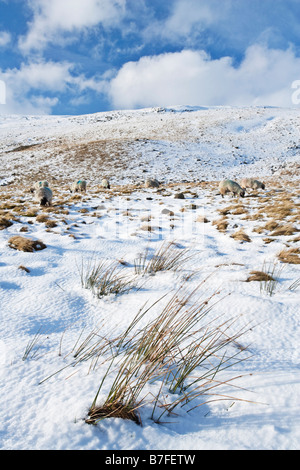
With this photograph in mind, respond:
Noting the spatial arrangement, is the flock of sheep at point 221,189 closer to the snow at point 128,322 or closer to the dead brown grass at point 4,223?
the snow at point 128,322

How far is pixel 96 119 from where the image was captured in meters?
63.3

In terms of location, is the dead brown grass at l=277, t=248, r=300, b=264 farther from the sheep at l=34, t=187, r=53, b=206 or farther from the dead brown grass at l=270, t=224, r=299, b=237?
the sheep at l=34, t=187, r=53, b=206

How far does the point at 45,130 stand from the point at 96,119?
14648 millimetres

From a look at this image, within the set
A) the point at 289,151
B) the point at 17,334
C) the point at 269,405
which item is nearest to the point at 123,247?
the point at 17,334

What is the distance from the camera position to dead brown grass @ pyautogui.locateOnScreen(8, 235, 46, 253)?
3.94 metres

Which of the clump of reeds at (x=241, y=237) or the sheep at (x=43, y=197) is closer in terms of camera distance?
the clump of reeds at (x=241, y=237)

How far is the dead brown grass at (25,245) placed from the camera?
3.94 m

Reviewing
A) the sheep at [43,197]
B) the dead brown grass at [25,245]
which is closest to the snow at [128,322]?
the dead brown grass at [25,245]

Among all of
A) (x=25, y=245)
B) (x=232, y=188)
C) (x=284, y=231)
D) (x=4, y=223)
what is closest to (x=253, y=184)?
(x=232, y=188)

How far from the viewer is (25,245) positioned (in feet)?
13.1

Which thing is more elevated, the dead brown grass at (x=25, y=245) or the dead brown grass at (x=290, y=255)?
the dead brown grass at (x=25, y=245)

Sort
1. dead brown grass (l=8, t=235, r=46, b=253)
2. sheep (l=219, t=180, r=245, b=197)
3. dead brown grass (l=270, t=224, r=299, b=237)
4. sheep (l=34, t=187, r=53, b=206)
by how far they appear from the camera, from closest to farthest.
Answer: dead brown grass (l=8, t=235, r=46, b=253) → dead brown grass (l=270, t=224, r=299, b=237) → sheep (l=34, t=187, r=53, b=206) → sheep (l=219, t=180, r=245, b=197)

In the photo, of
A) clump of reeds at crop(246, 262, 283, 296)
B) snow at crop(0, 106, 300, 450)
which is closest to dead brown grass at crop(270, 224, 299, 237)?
snow at crop(0, 106, 300, 450)
